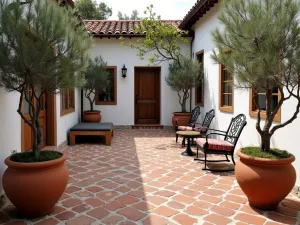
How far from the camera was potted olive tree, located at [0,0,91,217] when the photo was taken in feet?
10.1

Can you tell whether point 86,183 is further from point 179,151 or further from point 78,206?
point 179,151

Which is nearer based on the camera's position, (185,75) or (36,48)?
(36,48)

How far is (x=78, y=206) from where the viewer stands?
362cm

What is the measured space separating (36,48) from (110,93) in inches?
307

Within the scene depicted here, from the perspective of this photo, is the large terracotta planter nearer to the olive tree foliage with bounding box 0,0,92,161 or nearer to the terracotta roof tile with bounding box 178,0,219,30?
the olive tree foliage with bounding box 0,0,92,161


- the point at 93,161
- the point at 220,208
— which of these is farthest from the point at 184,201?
the point at 93,161

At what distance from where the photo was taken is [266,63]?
3.19 metres

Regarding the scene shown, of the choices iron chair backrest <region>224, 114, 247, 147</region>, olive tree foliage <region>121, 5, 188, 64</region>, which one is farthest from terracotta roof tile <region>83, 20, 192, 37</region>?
iron chair backrest <region>224, 114, 247, 147</region>

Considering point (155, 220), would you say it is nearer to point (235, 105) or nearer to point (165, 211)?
point (165, 211)

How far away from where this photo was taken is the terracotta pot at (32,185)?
3102mm

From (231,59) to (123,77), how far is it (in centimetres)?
728

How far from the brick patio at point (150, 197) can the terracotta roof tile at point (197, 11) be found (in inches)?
159

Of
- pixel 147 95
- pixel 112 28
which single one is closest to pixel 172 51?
pixel 147 95

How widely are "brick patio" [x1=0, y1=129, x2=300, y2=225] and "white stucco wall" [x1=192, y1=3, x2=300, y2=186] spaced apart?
82 centimetres
